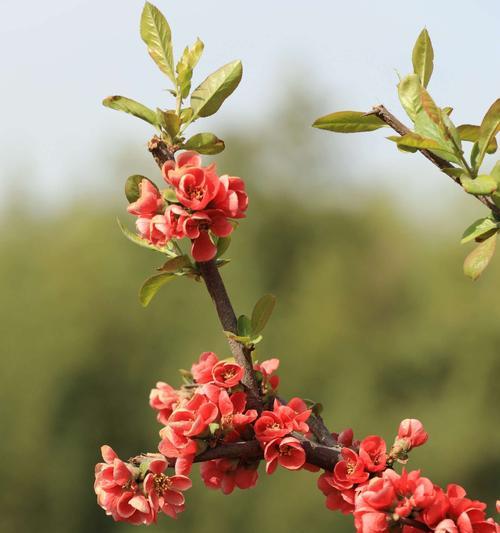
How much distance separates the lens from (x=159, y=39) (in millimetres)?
1341

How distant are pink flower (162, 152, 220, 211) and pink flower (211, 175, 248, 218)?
11 millimetres

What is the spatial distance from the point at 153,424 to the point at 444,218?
5569mm

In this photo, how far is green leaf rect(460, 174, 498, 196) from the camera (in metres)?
1.10

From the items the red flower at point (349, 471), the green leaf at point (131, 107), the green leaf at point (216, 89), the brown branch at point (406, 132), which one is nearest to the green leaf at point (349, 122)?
the brown branch at point (406, 132)

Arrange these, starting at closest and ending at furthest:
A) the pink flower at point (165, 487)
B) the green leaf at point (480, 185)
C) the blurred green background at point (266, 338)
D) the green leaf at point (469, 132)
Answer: the green leaf at point (480, 185), the pink flower at point (165, 487), the green leaf at point (469, 132), the blurred green background at point (266, 338)

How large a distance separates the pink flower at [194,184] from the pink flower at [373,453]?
0.42m

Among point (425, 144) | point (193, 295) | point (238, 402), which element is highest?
point (425, 144)

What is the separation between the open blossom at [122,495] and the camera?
3.87 feet

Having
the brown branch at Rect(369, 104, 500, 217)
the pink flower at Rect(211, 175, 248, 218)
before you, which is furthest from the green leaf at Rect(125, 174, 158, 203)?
the brown branch at Rect(369, 104, 500, 217)

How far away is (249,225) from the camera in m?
13.3

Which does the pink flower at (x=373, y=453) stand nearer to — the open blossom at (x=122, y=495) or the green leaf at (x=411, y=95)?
the open blossom at (x=122, y=495)

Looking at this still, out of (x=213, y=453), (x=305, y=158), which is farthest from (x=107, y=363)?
(x=213, y=453)

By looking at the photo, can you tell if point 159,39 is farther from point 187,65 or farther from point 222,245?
point 222,245

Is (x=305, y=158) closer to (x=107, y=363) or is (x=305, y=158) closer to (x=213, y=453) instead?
(x=107, y=363)
